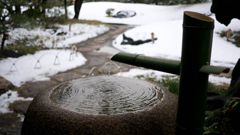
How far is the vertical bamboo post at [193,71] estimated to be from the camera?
0.85 meters

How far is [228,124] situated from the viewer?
2111mm

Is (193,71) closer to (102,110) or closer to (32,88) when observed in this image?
(102,110)

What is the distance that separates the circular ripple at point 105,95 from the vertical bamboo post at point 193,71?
0.54 metres

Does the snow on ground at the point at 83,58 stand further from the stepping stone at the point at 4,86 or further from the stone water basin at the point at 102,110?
the stone water basin at the point at 102,110

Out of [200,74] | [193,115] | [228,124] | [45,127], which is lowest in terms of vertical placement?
[228,124]

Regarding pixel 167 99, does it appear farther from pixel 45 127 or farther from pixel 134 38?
pixel 134 38

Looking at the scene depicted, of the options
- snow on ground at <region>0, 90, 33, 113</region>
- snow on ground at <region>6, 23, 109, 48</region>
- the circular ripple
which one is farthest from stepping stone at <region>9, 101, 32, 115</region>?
snow on ground at <region>6, 23, 109, 48</region>

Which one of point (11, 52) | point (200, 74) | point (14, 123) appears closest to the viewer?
point (200, 74)

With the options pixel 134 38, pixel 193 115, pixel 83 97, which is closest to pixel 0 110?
pixel 83 97

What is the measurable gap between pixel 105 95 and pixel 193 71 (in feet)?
3.42

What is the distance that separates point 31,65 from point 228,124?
17.2 feet

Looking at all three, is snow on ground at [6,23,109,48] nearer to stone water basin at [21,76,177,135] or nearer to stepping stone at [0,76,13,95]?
stepping stone at [0,76,13,95]

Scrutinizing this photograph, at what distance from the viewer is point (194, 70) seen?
0.89 metres

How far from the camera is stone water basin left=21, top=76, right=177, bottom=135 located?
4.06ft
